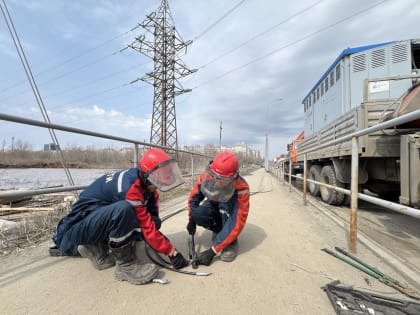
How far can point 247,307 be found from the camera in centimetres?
135

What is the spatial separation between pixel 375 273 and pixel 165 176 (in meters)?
1.75

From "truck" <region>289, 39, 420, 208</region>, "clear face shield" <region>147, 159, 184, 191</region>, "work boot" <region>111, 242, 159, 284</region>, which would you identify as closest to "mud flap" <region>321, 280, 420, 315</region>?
"work boot" <region>111, 242, 159, 284</region>

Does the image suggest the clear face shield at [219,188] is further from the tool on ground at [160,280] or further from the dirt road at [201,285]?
the tool on ground at [160,280]

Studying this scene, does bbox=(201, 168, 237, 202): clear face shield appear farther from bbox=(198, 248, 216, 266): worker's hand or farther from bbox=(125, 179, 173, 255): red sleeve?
bbox=(125, 179, 173, 255): red sleeve

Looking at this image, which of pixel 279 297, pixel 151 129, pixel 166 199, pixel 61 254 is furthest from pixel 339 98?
pixel 151 129

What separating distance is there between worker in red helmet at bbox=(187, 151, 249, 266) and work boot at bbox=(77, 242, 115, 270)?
749 mm

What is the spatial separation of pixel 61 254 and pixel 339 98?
757 centimetres

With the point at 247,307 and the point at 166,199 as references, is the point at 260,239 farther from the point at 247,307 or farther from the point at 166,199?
the point at 166,199

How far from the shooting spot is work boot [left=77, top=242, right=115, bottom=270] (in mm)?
1779

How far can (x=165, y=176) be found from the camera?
176 centimetres

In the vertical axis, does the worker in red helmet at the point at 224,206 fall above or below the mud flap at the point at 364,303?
above

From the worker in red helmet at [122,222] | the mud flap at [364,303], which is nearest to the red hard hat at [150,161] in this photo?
the worker in red helmet at [122,222]

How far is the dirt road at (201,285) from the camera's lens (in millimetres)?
1337

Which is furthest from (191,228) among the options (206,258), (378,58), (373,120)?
(378,58)
